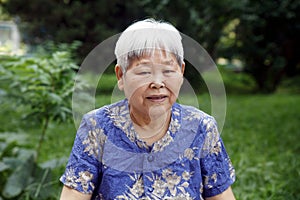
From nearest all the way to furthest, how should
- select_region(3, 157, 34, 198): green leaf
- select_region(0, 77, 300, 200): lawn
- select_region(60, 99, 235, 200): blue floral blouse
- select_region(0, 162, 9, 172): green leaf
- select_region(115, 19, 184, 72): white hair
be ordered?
select_region(115, 19, 184, 72): white hair, select_region(60, 99, 235, 200): blue floral blouse, select_region(0, 162, 9, 172): green leaf, select_region(3, 157, 34, 198): green leaf, select_region(0, 77, 300, 200): lawn

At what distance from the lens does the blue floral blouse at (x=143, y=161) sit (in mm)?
1551

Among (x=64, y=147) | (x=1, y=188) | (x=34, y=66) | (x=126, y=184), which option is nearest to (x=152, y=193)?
(x=126, y=184)

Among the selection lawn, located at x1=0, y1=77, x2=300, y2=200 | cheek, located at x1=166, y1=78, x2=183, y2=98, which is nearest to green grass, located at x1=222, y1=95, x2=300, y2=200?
lawn, located at x1=0, y1=77, x2=300, y2=200

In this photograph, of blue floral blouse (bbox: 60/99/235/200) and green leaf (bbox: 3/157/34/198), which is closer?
blue floral blouse (bbox: 60/99/235/200)

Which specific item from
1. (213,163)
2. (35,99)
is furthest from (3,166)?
(213,163)

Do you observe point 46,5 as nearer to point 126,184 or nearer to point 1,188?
point 1,188

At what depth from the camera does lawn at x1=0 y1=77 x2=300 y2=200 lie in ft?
9.68

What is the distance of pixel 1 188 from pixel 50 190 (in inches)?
11.6

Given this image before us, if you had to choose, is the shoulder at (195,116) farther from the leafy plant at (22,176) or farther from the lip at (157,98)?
the leafy plant at (22,176)

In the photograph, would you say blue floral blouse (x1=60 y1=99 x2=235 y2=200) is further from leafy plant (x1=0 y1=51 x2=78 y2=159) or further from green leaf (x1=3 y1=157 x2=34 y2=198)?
green leaf (x1=3 y1=157 x2=34 y2=198)

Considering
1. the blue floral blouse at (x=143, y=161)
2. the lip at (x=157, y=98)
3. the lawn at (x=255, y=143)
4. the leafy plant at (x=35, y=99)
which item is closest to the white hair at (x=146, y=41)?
the lip at (x=157, y=98)

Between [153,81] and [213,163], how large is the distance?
376 millimetres

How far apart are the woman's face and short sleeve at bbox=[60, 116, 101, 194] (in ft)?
0.66

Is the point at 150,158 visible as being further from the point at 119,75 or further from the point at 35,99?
the point at 35,99
